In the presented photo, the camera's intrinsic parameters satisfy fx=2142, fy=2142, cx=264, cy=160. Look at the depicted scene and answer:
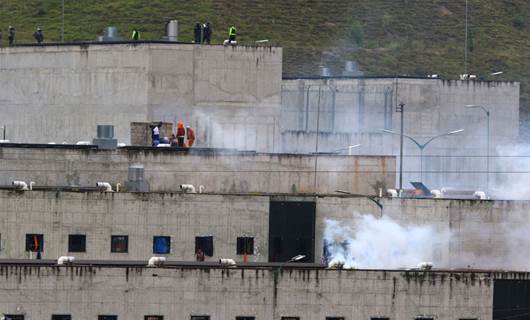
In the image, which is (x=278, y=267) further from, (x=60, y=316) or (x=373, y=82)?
(x=373, y=82)

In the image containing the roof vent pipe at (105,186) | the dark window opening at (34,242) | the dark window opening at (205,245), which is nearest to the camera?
the dark window opening at (34,242)

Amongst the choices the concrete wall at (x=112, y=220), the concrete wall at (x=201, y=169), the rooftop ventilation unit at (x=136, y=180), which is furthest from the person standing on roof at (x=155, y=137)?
the concrete wall at (x=112, y=220)

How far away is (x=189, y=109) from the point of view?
124 meters

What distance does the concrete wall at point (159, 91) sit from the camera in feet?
407

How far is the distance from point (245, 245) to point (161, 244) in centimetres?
414

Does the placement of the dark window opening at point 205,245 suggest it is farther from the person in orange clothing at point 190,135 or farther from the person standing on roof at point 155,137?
the person in orange clothing at point 190,135

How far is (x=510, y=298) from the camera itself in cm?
8312

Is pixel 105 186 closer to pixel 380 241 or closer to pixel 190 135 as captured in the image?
pixel 380 241

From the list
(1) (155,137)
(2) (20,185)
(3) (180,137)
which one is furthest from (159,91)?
(2) (20,185)

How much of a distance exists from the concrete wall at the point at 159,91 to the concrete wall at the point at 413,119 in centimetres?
1778

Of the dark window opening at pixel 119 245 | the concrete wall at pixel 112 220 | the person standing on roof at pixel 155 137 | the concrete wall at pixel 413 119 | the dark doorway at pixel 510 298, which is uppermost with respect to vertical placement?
the concrete wall at pixel 413 119

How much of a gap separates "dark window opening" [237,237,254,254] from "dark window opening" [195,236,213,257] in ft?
4.53

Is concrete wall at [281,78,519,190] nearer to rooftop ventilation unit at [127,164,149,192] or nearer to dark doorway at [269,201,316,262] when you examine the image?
rooftop ventilation unit at [127,164,149,192]

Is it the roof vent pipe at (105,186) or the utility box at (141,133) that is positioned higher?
the utility box at (141,133)
